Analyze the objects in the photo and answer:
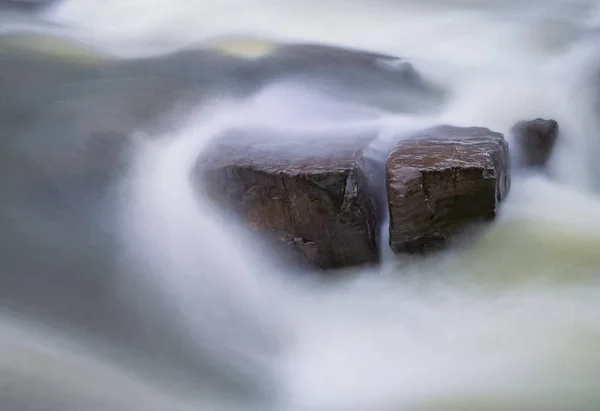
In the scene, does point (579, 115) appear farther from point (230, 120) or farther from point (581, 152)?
point (230, 120)

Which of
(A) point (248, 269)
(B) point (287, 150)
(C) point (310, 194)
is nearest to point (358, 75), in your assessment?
(B) point (287, 150)

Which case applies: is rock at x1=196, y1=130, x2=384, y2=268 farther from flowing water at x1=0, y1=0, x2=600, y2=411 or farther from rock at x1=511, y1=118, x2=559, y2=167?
rock at x1=511, y1=118, x2=559, y2=167

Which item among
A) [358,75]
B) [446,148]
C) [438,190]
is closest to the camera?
[438,190]

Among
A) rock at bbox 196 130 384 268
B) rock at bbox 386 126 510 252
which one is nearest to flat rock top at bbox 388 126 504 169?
rock at bbox 386 126 510 252

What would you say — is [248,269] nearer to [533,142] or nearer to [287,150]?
[287,150]

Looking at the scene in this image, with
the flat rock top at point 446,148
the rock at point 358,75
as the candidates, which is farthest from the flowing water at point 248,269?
the flat rock top at point 446,148

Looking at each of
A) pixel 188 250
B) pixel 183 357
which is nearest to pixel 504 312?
pixel 183 357

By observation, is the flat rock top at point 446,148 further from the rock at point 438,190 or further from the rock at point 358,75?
the rock at point 358,75
